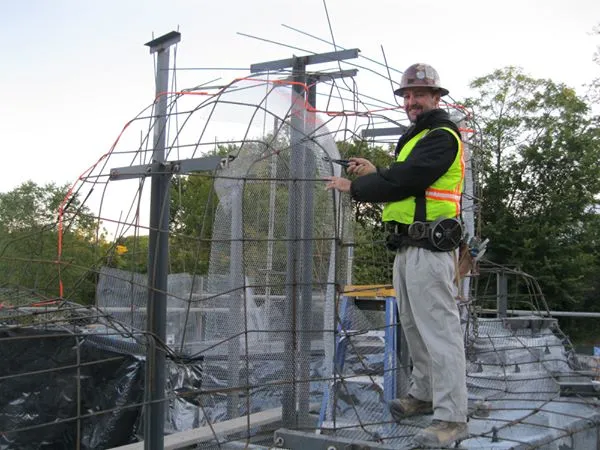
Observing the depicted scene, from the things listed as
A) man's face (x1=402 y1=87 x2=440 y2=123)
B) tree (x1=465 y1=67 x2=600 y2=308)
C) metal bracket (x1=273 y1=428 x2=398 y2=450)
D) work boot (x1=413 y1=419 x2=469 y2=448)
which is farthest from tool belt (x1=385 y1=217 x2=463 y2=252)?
tree (x1=465 y1=67 x2=600 y2=308)

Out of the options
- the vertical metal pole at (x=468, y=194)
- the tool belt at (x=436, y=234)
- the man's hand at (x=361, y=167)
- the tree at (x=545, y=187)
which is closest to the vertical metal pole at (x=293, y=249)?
the man's hand at (x=361, y=167)

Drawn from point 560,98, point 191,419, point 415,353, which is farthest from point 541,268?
point 415,353

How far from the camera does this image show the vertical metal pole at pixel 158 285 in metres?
4.05

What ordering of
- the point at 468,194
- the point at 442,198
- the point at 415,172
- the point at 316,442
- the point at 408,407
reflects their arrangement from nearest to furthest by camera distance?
the point at 415,172 → the point at 442,198 → the point at 316,442 → the point at 408,407 → the point at 468,194

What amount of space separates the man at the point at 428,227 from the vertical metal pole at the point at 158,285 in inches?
40.5

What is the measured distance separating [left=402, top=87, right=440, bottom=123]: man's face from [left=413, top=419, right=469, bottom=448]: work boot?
5.69 ft

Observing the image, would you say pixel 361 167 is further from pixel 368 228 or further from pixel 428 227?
pixel 368 228

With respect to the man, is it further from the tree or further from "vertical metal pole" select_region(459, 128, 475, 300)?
the tree

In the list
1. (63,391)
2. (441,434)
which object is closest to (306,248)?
(441,434)

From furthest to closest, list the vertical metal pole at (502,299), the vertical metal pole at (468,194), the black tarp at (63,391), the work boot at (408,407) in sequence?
the vertical metal pole at (502,299)
the vertical metal pole at (468,194)
the black tarp at (63,391)
the work boot at (408,407)

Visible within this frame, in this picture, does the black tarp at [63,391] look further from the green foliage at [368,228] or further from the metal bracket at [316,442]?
the green foliage at [368,228]

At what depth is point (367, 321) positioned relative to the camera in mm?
5859

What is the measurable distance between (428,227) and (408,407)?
1138 millimetres

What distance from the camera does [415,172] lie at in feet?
12.7
